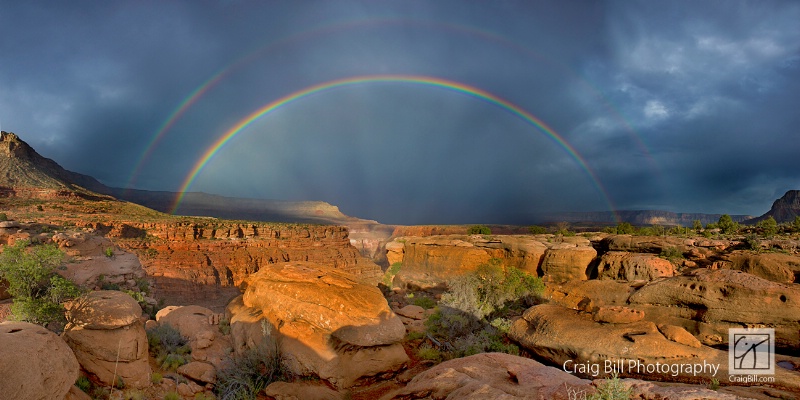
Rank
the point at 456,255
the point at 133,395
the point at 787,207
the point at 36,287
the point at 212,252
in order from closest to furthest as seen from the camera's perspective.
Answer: the point at 133,395, the point at 36,287, the point at 456,255, the point at 212,252, the point at 787,207

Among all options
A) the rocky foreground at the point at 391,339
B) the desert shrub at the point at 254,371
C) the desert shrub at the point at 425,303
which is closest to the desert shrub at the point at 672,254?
the rocky foreground at the point at 391,339

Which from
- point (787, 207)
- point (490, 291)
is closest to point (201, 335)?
point (490, 291)

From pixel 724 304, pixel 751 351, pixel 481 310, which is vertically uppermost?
pixel 724 304

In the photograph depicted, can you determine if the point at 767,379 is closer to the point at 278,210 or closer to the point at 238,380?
the point at 238,380

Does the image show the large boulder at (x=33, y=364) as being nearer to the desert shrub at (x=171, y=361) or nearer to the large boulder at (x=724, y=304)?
the desert shrub at (x=171, y=361)

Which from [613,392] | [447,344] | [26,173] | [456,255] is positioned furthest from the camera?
[26,173]

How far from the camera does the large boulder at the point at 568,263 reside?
23.5m

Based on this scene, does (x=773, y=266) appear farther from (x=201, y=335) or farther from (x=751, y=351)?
(x=201, y=335)

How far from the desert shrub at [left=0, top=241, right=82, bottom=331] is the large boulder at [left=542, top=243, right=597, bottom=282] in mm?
24807

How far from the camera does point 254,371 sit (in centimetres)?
1005

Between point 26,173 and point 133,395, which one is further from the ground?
point 26,173

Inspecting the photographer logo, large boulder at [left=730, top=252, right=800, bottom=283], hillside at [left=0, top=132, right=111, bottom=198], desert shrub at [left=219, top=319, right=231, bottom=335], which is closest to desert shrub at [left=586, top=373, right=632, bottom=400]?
the photographer logo

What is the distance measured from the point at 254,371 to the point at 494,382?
702 centimetres

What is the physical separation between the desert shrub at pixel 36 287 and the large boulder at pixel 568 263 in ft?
81.4
